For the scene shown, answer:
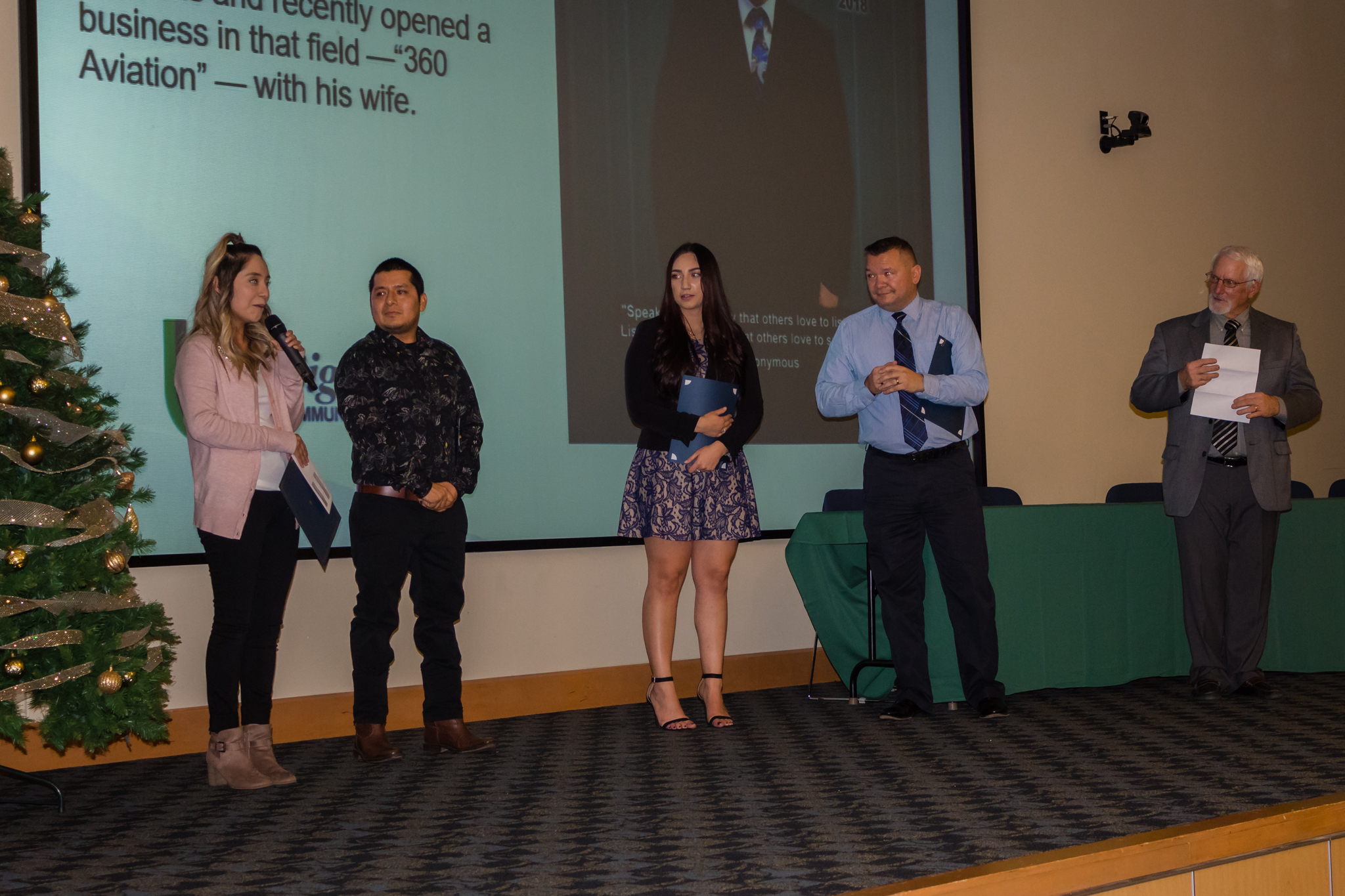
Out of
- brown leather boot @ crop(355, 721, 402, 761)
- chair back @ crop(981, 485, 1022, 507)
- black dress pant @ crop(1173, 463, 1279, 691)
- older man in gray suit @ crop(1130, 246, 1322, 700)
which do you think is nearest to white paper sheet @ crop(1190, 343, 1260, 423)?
older man in gray suit @ crop(1130, 246, 1322, 700)

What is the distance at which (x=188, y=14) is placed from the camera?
3.61 metres

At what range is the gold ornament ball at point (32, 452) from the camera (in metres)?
2.72

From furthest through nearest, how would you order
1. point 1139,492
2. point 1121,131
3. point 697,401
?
point 1121,131 < point 1139,492 < point 697,401

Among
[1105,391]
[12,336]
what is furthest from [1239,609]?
[12,336]

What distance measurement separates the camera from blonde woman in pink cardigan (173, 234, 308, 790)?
117 inches

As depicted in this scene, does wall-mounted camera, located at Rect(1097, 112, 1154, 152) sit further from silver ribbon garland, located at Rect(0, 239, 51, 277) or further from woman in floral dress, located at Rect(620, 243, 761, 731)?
silver ribbon garland, located at Rect(0, 239, 51, 277)

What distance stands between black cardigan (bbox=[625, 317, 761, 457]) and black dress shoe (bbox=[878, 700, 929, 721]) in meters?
1.01

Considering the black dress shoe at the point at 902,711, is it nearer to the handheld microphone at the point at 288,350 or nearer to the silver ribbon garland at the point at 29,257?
the handheld microphone at the point at 288,350

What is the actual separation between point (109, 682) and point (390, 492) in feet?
2.95

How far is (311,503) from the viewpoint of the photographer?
310 centimetres

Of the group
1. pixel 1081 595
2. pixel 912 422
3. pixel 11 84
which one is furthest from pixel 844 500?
pixel 11 84

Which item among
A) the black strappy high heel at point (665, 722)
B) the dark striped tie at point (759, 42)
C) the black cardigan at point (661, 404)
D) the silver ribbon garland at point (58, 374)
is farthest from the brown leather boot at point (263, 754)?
the dark striped tie at point (759, 42)

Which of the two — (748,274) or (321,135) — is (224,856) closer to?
(321,135)

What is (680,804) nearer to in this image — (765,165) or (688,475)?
(688,475)
